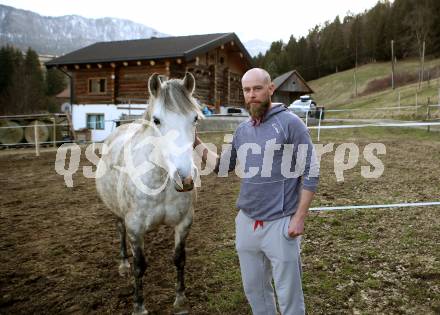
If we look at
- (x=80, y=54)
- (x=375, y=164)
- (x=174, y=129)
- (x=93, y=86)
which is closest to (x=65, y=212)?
(x=174, y=129)

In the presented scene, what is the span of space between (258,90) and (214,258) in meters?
2.53

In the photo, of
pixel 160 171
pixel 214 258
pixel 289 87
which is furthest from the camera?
pixel 289 87

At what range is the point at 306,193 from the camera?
7.13ft

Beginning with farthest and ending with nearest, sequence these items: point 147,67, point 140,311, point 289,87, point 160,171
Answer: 1. point 289,87
2. point 147,67
3. point 140,311
4. point 160,171

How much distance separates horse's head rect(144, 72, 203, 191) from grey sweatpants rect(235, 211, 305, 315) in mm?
530

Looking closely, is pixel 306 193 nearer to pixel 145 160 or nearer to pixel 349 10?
pixel 145 160

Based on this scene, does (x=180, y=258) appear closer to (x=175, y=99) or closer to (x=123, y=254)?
(x=123, y=254)

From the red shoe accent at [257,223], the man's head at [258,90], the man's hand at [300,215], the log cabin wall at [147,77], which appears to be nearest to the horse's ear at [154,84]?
the man's head at [258,90]

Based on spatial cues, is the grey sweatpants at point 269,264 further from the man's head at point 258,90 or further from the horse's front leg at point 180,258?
the horse's front leg at point 180,258

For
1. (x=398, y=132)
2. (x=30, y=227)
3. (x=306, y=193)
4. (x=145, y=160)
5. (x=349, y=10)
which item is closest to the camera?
(x=306, y=193)

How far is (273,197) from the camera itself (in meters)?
2.29

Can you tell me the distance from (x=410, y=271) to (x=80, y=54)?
24362 millimetres

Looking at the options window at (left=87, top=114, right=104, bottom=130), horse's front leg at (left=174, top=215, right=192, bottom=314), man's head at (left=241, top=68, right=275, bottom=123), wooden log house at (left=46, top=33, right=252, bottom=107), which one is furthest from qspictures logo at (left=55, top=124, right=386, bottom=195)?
window at (left=87, top=114, right=104, bottom=130)

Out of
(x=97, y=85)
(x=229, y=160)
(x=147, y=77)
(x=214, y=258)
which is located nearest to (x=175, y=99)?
(x=229, y=160)
